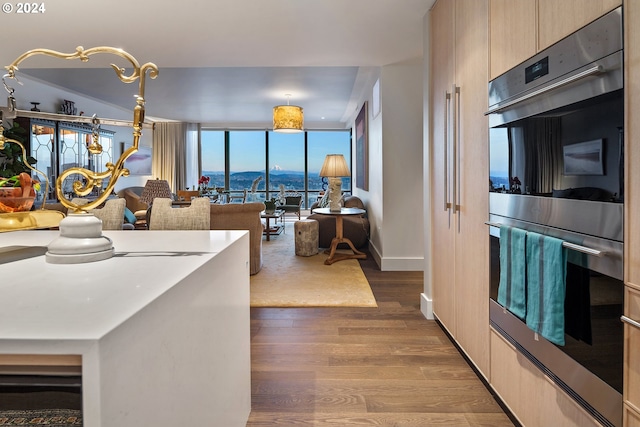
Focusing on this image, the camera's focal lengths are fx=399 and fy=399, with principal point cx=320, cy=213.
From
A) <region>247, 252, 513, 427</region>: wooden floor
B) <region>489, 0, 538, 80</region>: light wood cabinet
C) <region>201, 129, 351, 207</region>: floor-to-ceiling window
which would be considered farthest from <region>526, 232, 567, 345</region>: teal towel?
<region>201, 129, 351, 207</region>: floor-to-ceiling window

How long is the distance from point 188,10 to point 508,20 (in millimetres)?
2167

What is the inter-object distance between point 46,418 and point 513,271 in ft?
5.12

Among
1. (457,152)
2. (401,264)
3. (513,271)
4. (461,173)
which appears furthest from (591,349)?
(401,264)

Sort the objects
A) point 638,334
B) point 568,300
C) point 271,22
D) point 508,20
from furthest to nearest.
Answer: point 271,22, point 508,20, point 568,300, point 638,334

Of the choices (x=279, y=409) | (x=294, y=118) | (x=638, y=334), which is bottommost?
(x=279, y=409)

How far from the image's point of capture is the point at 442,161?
278 centimetres

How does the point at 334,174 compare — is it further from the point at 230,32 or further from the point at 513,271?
the point at 513,271

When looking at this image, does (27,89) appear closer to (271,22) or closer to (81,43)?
(81,43)

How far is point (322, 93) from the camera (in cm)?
704

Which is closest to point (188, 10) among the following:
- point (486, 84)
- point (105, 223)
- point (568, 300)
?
point (105, 223)

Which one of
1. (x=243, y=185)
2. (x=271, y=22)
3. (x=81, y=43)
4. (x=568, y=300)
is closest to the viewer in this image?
(x=568, y=300)

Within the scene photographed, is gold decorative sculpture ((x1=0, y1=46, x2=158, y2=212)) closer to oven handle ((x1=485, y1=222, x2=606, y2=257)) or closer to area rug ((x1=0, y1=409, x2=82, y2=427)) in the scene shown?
area rug ((x1=0, y1=409, x2=82, y2=427))

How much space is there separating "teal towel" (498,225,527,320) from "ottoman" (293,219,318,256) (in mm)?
3927

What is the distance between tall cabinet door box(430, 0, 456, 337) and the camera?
2.56 m
